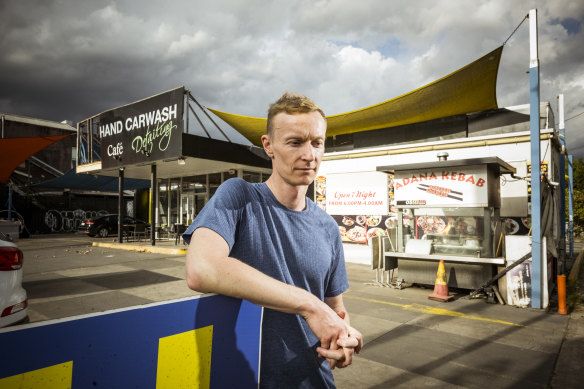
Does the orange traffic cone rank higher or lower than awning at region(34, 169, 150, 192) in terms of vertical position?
lower

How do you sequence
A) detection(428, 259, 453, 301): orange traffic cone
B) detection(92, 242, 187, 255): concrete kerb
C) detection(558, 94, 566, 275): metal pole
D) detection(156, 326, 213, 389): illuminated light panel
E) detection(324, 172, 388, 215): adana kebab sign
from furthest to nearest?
detection(92, 242, 187, 255): concrete kerb
detection(324, 172, 388, 215): adana kebab sign
detection(558, 94, 566, 275): metal pole
detection(428, 259, 453, 301): orange traffic cone
detection(156, 326, 213, 389): illuminated light panel

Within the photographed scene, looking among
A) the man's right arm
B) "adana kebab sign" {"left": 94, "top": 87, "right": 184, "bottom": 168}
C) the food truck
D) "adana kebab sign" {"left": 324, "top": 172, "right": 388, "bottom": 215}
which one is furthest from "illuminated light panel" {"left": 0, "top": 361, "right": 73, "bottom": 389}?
"adana kebab sign" {"left": 94, "top": 87, "right": 184, "bottom": 168}

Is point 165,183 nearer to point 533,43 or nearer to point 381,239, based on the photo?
point 381,239

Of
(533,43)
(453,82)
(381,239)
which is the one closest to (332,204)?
(381,239)

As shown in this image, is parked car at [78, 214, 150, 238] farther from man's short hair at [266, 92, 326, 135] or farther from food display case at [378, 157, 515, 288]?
man's short hair at [266, 92, 326, 135]

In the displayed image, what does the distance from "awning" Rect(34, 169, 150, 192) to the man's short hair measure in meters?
20.5

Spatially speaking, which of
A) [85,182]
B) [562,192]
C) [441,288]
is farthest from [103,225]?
[562,192]

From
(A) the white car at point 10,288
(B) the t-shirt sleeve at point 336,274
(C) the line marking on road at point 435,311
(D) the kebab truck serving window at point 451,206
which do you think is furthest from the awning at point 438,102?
(A) the white car at point 10,288

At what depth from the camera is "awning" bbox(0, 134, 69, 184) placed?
44.5 feet

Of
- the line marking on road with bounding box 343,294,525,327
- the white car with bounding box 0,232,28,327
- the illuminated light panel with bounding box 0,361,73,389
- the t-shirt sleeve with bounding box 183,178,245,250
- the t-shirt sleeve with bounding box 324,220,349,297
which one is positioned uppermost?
the t-shirt sleeve with bounding box 183,178,245,250

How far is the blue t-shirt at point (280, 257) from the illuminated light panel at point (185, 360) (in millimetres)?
202

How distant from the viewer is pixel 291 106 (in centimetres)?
120

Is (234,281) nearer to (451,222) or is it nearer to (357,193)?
(451,222)

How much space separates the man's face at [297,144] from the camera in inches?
46.6
